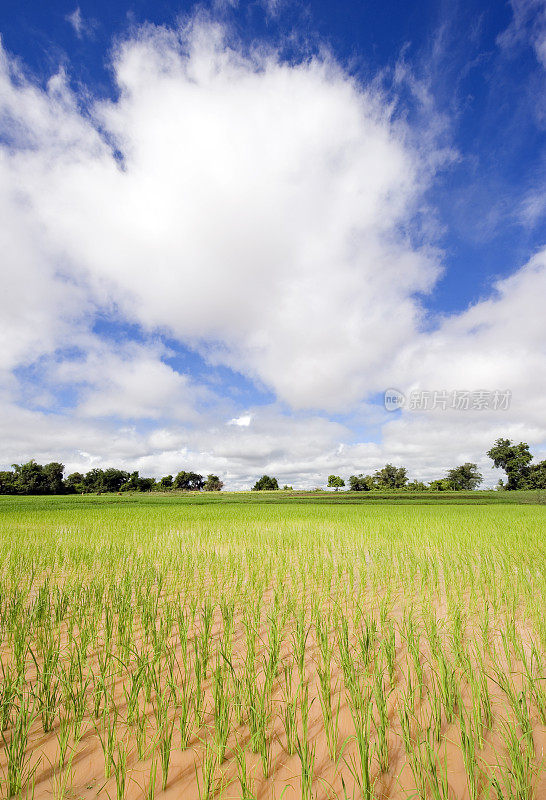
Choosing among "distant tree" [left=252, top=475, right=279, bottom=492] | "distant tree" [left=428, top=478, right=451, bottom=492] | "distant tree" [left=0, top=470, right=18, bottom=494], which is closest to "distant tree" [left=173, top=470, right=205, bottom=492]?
"distant tree" [left=252, top=475, right=279, bottom=492]

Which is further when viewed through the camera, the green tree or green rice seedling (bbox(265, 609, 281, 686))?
the green tree

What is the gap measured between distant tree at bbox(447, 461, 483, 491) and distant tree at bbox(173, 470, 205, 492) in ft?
210

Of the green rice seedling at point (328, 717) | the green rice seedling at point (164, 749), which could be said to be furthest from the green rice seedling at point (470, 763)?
the green rice seedling at point (164, 749)

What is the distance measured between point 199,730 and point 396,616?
3.01 meters

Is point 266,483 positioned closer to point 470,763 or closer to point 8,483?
point 8,483

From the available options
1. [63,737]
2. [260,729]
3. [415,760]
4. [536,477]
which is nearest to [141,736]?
[63,737]

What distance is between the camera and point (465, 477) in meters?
89.1

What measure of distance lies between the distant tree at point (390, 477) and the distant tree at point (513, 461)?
1000 inches

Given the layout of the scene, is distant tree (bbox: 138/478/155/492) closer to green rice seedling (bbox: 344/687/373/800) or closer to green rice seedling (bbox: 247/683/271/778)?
green rice seedling (bbox: 247/683/271/778)

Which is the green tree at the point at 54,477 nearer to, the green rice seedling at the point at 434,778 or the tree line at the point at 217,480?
the tree line at the point at 217,480

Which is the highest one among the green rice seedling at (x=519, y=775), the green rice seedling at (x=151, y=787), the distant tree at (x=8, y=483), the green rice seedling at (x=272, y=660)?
the distant tree at (x=8, y=483)

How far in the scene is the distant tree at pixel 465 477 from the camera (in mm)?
87625

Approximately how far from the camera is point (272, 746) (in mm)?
2426

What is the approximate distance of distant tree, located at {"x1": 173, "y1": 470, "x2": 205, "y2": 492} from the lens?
10053 cm
